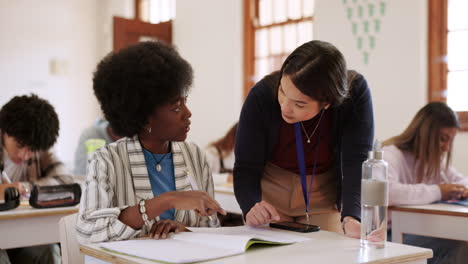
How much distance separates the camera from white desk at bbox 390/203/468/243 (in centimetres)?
226

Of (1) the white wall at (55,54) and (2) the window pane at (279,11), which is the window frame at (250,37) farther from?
(1) the white wall at (55,54)

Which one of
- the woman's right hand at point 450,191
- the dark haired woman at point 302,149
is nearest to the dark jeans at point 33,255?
the dark haired woman at point 302,149

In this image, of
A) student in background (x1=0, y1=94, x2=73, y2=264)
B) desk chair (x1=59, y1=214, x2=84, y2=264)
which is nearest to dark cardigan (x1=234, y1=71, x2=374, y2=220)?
desk chair (x1=59, y1=214, x2=84, y2=264)

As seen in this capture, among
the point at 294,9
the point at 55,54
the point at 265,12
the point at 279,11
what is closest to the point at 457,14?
the point at 294,9

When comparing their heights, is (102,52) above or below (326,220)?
above

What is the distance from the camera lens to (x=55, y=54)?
6.80 meters

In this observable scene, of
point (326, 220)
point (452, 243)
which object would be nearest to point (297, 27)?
point (452, 243)

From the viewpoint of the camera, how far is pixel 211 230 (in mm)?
1484

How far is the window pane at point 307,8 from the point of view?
17.7 ft

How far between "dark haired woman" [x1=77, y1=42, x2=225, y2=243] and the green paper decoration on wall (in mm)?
3358

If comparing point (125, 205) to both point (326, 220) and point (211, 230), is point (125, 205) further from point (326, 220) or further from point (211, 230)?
point (326, 220)

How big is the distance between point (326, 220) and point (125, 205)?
68 centimetres

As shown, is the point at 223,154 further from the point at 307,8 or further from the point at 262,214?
the point at 262,214

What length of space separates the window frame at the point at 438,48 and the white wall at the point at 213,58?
2.17 meters
